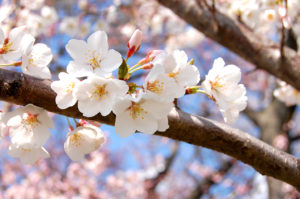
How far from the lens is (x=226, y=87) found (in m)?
1.00

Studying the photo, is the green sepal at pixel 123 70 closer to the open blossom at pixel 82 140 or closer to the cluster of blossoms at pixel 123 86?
the cluster of blossoms at pixel 123 86

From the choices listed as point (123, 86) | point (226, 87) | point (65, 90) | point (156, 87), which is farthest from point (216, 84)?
point (65, 90)

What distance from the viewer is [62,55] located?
6316 mm

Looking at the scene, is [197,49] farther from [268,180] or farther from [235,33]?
[235,33]

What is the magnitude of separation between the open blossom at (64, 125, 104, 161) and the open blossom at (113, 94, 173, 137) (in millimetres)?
167

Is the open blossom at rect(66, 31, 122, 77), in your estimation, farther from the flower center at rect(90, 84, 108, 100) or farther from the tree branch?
the tree branch

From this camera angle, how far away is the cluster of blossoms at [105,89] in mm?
815

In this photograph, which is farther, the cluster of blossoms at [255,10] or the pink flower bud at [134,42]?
the cluster of blossoms at [255,10]

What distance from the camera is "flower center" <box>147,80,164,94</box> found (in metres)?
0.82

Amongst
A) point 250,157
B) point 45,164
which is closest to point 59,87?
point 250,157

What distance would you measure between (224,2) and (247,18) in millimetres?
953

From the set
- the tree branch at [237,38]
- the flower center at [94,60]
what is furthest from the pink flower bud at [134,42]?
the tree branch at [237,38]

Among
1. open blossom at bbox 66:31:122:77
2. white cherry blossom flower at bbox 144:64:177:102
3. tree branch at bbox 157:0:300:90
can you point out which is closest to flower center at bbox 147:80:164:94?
white cherry blossom flower at bbox 144:64:177:102

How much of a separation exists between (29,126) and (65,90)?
223mm
